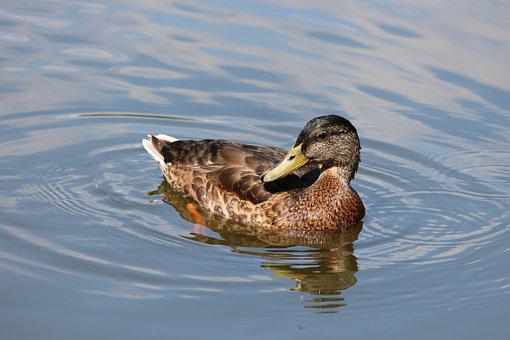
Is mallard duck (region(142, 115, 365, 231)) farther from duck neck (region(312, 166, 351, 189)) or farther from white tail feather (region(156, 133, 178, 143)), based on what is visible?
white tail feather (region(156, 133, 178, 143))

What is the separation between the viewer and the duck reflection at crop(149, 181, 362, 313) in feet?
30.6

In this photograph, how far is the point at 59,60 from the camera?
48.3 ft

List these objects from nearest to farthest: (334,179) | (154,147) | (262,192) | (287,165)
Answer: (287,165) → (262,192) → (334,179) → (154,147)

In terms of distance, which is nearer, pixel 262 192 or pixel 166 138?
pixel 262 192

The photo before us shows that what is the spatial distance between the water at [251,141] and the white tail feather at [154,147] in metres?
0.28

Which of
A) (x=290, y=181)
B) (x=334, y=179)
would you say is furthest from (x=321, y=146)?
(x=290, y=181)

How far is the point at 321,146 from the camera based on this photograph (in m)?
10.8

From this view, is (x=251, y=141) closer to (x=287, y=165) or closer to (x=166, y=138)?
(x=166, y=138)

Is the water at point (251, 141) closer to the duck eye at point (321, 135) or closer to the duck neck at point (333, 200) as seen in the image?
the duck neck at point (333, 200)

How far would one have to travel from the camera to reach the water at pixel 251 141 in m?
8.66

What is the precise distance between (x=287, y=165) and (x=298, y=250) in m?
1.00

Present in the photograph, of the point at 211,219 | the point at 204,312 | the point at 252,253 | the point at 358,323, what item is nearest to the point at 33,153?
the point at 211,219

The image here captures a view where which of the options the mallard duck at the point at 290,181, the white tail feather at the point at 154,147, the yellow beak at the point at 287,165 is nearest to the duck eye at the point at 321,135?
the mallard duck at the point at 290,181

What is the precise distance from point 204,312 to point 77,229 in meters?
2.27
